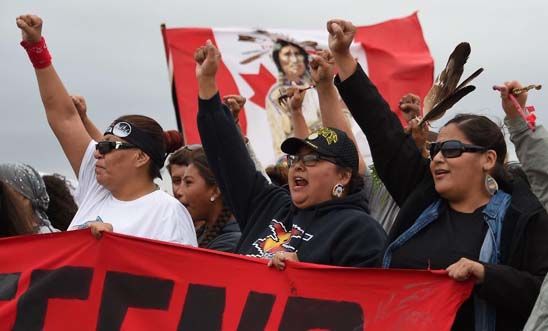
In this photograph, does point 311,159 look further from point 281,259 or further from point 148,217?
point 148,217

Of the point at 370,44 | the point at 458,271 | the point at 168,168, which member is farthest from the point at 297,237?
the point at 370,44

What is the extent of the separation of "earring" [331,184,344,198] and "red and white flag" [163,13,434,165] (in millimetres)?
6063

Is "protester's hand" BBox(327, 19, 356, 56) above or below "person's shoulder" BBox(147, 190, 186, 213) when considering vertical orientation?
above

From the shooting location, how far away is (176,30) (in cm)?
1334

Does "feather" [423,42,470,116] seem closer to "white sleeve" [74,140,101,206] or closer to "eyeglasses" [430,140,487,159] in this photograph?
"eyeglasses" [430,140,487,159]

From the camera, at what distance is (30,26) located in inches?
254

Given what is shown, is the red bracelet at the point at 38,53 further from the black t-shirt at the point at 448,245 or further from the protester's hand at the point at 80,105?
the black t-shirt at the point at 448,245

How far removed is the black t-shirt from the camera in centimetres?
503

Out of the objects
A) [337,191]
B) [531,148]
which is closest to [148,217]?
[337,191]

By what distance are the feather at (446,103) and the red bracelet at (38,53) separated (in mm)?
2187

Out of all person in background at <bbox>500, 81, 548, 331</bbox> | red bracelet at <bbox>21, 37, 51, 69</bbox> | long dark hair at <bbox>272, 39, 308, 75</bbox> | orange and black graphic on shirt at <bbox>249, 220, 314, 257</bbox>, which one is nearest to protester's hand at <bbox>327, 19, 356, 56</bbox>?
orange and black graphic on shirt at <bbox>249, 220, 314, 257</bbox>

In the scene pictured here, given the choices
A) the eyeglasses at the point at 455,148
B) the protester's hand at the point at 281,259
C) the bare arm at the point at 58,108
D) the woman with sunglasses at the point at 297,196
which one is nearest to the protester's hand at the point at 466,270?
the eyeglasses at the point at 455,148

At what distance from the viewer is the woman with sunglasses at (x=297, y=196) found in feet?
18.1

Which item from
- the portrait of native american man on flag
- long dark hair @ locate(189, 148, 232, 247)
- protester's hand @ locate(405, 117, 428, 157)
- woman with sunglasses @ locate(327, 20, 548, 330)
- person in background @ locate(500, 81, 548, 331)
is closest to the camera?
person in background @ locate(500, 81, 548, 331)
